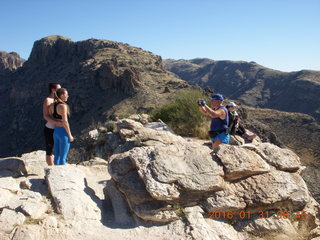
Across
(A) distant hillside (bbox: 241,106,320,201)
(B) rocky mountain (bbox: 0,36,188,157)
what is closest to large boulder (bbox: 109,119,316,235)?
(A) distant hillside (bbox: 241,106,320,201)

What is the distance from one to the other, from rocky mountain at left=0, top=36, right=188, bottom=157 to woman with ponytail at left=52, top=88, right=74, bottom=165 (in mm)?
26885

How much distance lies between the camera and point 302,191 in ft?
14.7

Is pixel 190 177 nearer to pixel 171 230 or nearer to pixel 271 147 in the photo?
pixel 171 230

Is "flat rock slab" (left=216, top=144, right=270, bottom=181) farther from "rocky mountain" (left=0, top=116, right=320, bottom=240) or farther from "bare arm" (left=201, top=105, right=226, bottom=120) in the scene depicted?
"bare arm" (left=201, top=105, right=226, bottom=120)

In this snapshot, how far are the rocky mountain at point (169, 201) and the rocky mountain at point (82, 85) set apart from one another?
2792 centimetres

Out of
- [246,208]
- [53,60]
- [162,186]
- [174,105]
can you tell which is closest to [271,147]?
[246,208]

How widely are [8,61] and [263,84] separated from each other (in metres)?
85.2

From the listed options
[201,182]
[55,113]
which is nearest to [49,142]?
[55,113]

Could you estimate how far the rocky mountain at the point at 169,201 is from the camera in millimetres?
3732

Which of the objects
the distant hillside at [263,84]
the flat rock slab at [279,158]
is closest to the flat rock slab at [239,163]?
the flat rock slab at [279,158]

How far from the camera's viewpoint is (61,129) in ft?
16.8

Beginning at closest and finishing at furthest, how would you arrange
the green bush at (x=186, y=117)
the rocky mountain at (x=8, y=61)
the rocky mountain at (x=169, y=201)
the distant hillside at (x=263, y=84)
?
the rocky mountain at (x=169, y=201) < the green bush at (x=186, y=117) < the distant hillside at (x=263, y=84) < the rocky mountain at (x=8, y=61)

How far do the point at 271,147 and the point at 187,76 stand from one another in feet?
414
